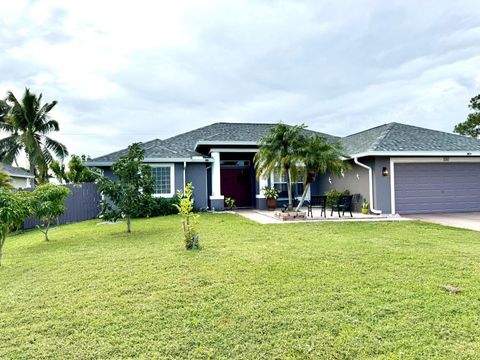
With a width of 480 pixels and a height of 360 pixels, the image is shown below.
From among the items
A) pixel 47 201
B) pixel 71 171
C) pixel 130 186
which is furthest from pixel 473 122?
pixel 71 171

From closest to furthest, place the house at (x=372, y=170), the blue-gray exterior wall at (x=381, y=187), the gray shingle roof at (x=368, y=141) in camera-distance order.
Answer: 1. the blue-gray exterior wall at (x=381, y=187)
2. the house at (x=372, y=170)
3. the gray shingle roof at (x=368, y=141)

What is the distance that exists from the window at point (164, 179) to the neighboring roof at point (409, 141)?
8.82m

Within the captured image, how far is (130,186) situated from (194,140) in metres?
9.11

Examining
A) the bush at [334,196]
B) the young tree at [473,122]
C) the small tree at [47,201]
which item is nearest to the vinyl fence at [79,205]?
the small tree at [47,201]

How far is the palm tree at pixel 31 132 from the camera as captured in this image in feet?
79.4

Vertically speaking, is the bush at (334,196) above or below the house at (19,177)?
below

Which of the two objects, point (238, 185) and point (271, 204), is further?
point (238, 185)

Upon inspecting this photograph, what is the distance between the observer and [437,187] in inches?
553

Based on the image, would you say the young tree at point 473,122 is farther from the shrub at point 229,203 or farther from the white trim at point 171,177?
the white trim at point 171,177

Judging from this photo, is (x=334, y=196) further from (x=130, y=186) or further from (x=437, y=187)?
(x=130, y=186)

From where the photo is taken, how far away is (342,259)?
6.04 metres

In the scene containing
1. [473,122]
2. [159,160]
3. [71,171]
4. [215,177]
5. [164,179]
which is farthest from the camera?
[473,122]

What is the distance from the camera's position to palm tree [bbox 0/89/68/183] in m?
24.2

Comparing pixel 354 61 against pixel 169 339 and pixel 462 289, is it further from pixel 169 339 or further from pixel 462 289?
pixel 169 339
